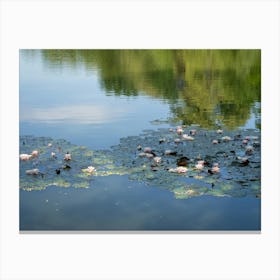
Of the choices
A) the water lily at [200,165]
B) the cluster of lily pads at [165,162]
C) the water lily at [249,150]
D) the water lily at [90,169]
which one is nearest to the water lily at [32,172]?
the cluster of lily pads at [165,162]

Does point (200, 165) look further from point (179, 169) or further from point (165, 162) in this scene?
point (165, 162)

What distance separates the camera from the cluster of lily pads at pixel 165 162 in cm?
465

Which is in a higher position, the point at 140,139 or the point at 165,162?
the point at 140,139

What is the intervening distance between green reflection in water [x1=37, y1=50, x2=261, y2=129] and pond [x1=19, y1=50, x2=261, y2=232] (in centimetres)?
1

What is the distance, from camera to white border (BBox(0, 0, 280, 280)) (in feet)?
13.6

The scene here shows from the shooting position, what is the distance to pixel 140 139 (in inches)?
205

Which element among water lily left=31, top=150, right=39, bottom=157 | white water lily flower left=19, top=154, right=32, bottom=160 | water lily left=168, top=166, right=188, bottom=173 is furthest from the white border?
water lily left=168, top=166, right=188, bottom=173
